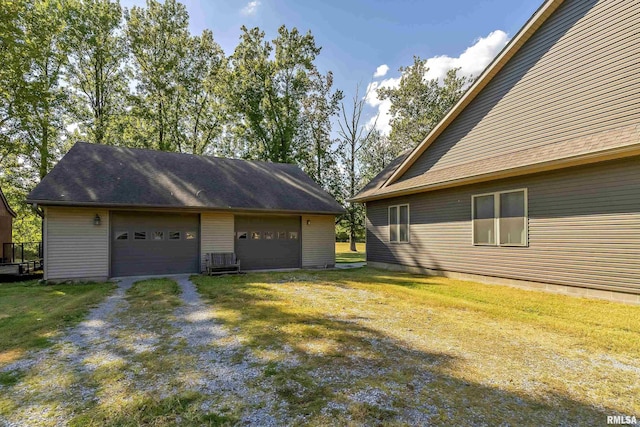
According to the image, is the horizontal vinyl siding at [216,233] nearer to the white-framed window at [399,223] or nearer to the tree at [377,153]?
the white-framed window at [399,223]

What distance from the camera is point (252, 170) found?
1448 centimetres

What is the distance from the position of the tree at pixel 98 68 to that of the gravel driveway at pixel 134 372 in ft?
62.8

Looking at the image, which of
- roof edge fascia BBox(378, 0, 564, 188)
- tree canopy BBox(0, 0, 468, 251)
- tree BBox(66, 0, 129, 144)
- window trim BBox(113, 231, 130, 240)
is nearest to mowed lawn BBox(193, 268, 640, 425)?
window trim BBox(113, 231, 130, 240)

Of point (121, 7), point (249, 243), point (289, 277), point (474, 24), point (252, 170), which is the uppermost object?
point (121, 7)

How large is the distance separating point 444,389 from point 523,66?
9610 mm

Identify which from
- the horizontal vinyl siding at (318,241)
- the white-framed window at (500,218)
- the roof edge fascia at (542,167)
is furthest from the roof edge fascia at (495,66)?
the horizontal vinyl siding at (318,241)

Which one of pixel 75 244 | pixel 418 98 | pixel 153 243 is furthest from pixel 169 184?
pixel 418 98

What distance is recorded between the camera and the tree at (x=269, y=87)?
22.6 metres

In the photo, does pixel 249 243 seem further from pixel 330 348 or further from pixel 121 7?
pixel 121 7

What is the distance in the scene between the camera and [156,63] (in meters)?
20.4

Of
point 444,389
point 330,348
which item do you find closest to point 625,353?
point 444,389

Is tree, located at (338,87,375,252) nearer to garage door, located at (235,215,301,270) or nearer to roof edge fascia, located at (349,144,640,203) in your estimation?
garage door, located at (235,215,301,270)

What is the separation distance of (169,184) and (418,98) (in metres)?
21.4

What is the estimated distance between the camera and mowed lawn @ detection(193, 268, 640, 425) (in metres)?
2.60
